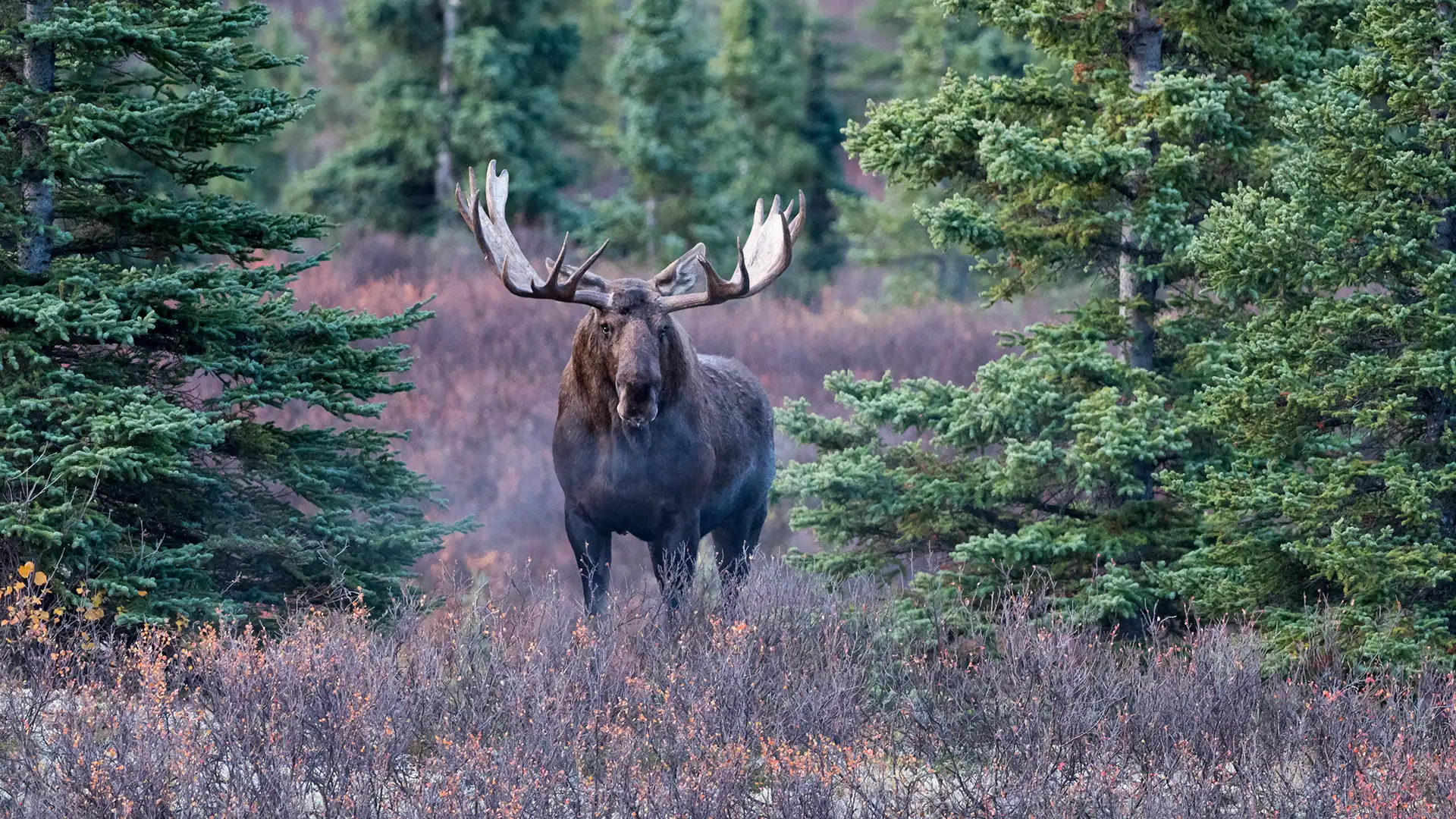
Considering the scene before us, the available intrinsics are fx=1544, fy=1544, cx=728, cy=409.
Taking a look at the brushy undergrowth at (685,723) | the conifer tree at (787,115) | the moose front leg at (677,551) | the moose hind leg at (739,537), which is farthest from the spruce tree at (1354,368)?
the conifer tree at (787,115)

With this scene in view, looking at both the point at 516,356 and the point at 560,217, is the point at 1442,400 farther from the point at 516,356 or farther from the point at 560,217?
the point at 560,217

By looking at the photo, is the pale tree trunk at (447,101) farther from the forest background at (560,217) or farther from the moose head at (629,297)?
the moose head at (629,297)

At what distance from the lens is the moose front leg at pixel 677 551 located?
9500 millimetres

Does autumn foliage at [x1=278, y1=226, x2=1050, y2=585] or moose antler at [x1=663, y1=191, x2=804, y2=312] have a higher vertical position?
moose antler at [x1=663, y1=191, x2=804, y2=312]

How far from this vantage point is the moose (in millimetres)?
9633

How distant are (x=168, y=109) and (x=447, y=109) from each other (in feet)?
61.3

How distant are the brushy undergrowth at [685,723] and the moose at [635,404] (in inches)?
47.4

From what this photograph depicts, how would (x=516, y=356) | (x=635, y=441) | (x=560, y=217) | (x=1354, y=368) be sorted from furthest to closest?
(x=560, y=217)
(x=516, y=356)
(x=635, y=441)
(x=1354, y=368)

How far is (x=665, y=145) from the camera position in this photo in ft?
96.9

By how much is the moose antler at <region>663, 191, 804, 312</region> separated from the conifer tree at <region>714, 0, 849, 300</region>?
2475 cm

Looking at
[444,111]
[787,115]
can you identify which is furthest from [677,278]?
[787,115]

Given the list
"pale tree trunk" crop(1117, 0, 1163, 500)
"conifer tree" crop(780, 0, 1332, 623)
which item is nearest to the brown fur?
"conifer tree" crop(780, 0, 1332, 623)

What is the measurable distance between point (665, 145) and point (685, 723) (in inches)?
914

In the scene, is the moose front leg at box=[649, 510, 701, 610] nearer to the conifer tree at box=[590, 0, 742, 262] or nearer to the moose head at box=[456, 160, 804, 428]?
the moose head at box=[456, 160, 804, 428]
